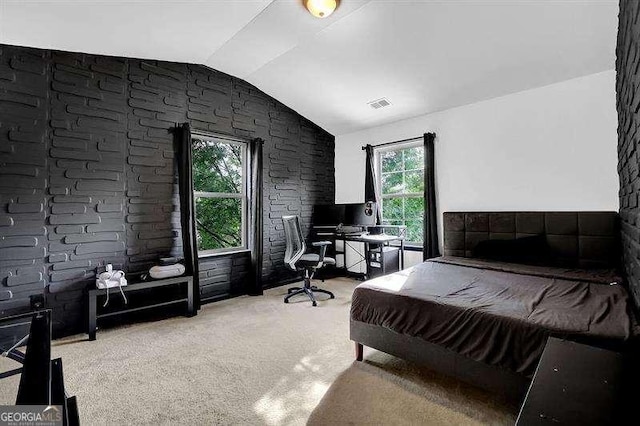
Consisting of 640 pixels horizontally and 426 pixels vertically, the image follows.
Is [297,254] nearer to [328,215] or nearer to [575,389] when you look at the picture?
[328,215]

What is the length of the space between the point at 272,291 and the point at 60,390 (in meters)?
3.37

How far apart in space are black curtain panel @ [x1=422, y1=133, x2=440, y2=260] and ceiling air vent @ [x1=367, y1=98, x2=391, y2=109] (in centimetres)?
70

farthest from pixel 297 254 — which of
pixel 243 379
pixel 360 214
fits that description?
pixel 243 379

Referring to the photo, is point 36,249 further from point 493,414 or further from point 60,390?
point 493,414

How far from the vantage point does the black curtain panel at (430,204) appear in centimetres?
398

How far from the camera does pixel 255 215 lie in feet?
13.4

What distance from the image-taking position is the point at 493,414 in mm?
1649

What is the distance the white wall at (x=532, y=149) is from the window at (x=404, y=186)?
0.34 metres

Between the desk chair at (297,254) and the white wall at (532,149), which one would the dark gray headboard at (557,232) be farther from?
the desk chair at (297,254)

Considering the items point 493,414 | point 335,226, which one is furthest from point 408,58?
point 493,414

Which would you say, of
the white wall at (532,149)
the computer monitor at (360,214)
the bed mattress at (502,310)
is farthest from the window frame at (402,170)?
the bed mattress at (502,310)

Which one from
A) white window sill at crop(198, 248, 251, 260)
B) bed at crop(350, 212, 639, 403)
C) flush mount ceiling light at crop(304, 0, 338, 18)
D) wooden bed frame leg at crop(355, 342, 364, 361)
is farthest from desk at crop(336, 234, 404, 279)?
flush mount ceiling light at crop(304, 0, 338, 18)

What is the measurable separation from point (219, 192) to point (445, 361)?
3277 millimetres

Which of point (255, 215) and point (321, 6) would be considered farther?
point (255, 215)
